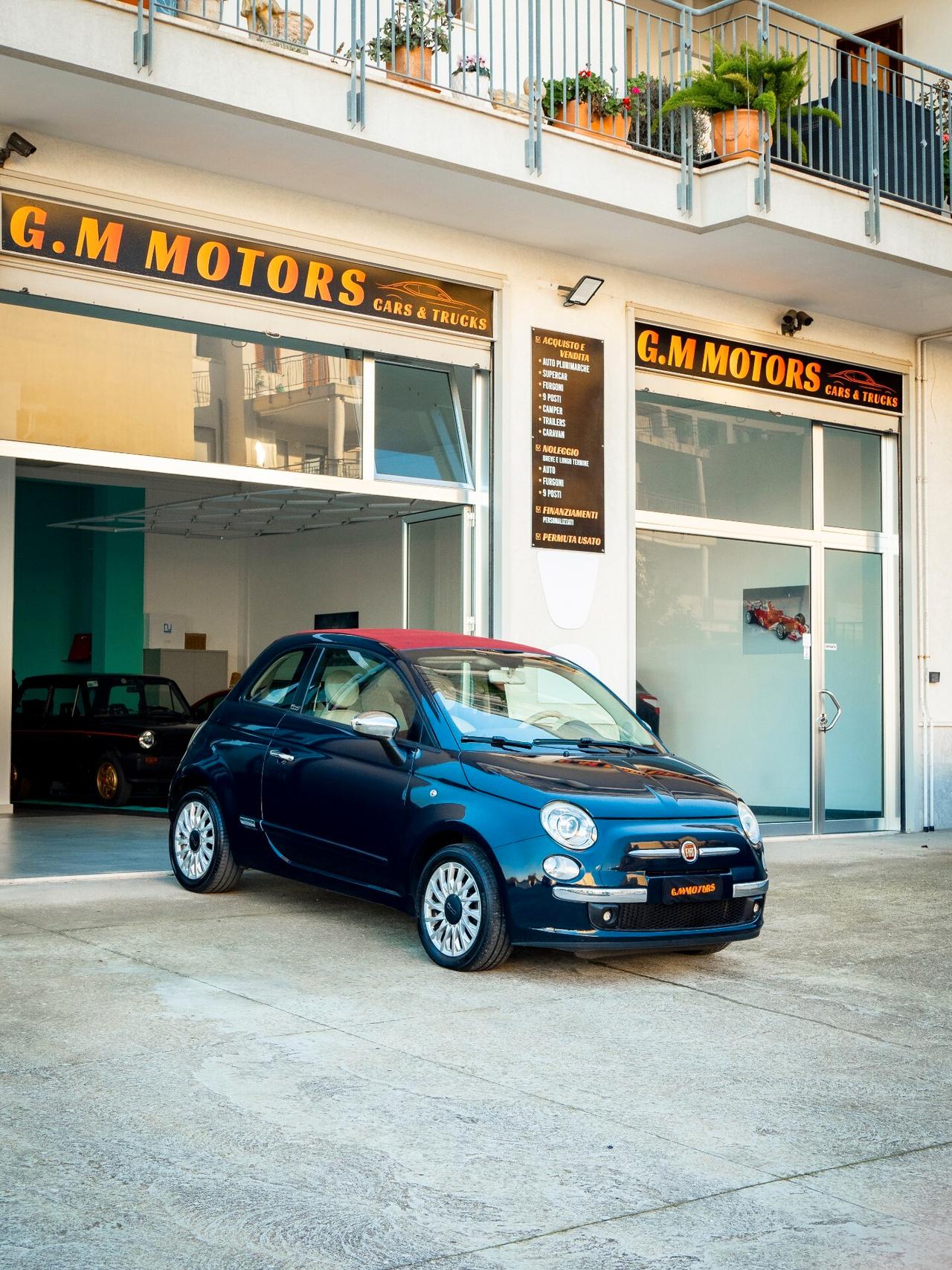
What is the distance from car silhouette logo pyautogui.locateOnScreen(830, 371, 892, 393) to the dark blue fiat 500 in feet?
24.4

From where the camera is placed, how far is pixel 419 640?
8.34m

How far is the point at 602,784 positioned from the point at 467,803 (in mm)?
652

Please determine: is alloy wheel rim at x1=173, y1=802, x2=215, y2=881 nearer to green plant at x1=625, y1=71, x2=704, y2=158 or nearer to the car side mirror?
the car side mirror

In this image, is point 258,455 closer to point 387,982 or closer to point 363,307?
point 363,307

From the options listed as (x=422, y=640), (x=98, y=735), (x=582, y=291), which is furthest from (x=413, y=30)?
(x=98, y=735)

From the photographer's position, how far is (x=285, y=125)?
9.84 meters

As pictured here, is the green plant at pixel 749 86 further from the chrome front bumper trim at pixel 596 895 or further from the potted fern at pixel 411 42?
the chrome front bumper trim at pixel 596 895

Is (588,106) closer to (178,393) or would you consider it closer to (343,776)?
(178,393)

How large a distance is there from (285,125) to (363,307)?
6.45ft

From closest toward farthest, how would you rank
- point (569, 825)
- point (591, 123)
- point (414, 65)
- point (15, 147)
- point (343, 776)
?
point (569, 825) < point (343, 776) < point (15, 147) < point (414, 65) < point (591, 123)

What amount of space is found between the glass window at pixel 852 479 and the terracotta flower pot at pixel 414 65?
594 cm

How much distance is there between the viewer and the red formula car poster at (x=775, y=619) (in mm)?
14508

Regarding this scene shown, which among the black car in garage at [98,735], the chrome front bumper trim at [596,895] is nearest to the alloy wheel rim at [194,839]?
the chrome front bumper trim at [596,895]

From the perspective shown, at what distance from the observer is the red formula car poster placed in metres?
14.5
